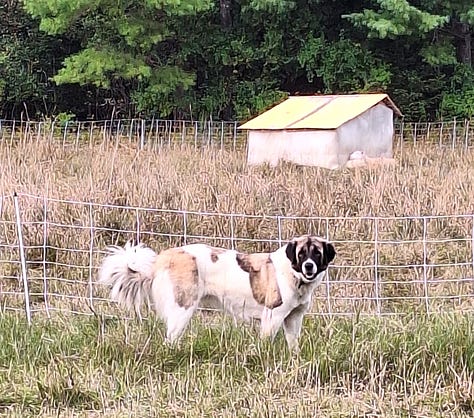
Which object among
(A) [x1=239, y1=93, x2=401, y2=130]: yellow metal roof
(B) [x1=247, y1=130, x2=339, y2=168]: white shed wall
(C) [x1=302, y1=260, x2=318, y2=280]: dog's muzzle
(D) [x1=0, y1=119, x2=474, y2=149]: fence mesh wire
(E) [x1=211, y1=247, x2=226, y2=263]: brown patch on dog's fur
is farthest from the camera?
(D) [x1=0, y1=119, x2=474, y2=149]: fence mesh wire

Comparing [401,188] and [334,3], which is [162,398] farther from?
[334,3]

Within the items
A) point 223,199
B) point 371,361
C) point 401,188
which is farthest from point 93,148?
point 371,361

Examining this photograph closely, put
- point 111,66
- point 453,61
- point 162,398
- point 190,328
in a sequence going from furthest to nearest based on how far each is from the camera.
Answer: point 453,61 < point 111,66 < point 190,328 < point 162,398

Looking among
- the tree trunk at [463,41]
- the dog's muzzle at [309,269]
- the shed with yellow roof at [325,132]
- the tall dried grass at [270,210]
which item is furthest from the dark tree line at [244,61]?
the dog's muzzle at [309,269]

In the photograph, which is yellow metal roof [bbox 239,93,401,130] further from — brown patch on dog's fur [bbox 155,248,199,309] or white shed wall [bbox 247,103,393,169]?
brown patch on dog's fur [bbox 155,248,199,309]

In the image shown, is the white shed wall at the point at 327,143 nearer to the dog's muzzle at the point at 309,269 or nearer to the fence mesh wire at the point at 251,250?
the fence mesh wire at the point at 251,250

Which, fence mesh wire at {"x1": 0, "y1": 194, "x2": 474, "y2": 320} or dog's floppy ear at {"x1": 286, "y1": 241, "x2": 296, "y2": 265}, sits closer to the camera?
dog's floppy ear at {"x1": 286, "y1": 241, "x2": 296, "y2": 265}

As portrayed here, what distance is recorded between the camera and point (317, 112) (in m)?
11.0

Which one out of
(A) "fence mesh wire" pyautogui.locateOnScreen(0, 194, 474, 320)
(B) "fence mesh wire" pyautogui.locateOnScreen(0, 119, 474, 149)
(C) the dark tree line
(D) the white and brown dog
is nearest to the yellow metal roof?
(B) "fence mesh wire" pyautogui.locateOnScreen(0, 119, 474, 149)

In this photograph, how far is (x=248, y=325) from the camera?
4.51 metres

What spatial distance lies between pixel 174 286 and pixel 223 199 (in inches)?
113

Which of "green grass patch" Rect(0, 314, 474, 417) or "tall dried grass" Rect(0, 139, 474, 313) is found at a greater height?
"tall dried grass" Rect(0, 139, 474, 313)

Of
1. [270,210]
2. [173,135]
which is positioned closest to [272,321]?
[270,210]

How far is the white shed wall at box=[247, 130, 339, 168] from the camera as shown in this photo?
1010 cm
